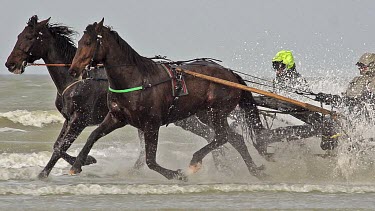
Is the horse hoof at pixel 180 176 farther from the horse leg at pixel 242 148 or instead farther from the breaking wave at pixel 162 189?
the horse leg at pixel 242 148

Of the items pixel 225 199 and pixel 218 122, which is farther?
pixel 218 122

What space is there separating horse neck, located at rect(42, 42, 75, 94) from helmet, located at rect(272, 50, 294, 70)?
3.52 metres

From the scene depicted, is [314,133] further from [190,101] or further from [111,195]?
[111,195]

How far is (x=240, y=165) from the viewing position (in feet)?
42.5

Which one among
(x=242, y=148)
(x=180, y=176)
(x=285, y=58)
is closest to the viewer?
(x=180, y=176)

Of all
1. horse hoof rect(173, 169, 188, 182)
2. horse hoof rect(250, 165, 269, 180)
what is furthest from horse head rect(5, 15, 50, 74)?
horse hoof rect(250, 165, 269, 180)

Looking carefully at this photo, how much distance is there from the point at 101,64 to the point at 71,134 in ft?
3.79

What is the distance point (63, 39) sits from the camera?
1226cm

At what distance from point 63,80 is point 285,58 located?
12.2 ft

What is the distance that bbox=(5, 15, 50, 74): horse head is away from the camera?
39.1 feet

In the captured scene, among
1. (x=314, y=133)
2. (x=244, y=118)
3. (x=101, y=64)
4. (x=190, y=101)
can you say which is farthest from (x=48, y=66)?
(x=314, y=133)

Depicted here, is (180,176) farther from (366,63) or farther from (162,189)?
(366,63)

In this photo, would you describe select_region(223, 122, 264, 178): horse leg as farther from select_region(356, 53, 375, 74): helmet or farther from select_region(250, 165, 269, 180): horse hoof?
select_region(356, 53, 375, 74): helmet

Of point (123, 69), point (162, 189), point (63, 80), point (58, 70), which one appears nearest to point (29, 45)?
point (58, 70)
